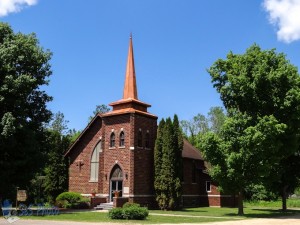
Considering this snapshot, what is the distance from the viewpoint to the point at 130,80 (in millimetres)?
37906

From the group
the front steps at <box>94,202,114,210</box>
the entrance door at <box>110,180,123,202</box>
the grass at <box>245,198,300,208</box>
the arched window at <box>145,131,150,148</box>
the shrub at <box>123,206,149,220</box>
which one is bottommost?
the grass at <box>245,198,300,208</box>

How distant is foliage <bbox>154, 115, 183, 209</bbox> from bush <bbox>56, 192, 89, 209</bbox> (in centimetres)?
678

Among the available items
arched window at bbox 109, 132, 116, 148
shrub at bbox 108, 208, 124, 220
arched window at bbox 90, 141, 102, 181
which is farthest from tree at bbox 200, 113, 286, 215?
arched window at bbox 90, 141, 102, 181

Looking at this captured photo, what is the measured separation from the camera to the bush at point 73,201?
36.0 metres

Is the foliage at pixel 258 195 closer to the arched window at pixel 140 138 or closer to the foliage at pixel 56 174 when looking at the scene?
the arched window at pixel 140 138

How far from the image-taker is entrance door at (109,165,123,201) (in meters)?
35.0

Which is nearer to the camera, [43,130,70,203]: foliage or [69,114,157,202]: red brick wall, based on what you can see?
[69,114,157,202]: red brick wall

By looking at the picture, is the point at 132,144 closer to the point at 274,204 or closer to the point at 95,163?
the point at 95,163

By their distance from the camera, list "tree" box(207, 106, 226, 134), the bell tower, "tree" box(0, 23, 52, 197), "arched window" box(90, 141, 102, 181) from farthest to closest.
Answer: "tree" box(207, 106, 226, 134) → "arched window" box(90, 141, 102, 181) → the bell tower → "tree" box(0, 23, 52, 197)

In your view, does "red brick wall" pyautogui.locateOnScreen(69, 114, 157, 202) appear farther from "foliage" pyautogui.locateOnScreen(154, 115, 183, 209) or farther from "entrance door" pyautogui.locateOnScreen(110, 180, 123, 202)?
"foliage" pyautogui.locateOnScreen(154, 115, 183, 209)

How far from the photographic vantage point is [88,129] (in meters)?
40.4

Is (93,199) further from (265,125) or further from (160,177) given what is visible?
(265,125)

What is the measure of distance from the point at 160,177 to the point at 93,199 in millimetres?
6254

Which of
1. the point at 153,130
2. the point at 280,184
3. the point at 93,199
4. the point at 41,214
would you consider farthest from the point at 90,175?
the point at 280,184
